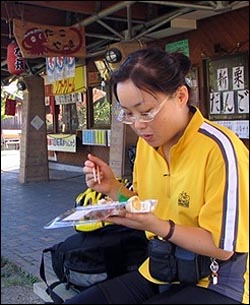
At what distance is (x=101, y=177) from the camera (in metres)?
1.89

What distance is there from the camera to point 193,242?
1.54 meters

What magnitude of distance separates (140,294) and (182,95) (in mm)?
764

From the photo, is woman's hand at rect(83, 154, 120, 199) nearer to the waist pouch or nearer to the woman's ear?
the waist pouch

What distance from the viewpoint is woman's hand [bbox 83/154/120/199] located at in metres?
1.85

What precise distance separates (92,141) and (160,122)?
755 centimetres

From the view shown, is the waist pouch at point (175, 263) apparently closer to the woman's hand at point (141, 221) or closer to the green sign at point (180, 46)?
the woman's hand at point (141, 221)

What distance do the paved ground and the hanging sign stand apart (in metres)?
1.65

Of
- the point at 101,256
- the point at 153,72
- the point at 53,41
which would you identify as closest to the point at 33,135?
the point at 53,41

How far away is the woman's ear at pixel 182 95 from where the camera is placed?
5.53 ft

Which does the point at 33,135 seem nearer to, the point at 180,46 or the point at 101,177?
the point at 180,46

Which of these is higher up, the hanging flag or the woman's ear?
the hanging flag

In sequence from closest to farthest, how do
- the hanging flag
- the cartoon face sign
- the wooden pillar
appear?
the cartoon face sign
the wooden pillar
the hanging flag

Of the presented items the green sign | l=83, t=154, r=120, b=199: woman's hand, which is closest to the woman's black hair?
l=83, t=154, r=120, b=199: woman's hand

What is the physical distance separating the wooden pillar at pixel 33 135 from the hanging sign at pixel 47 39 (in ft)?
9.91
